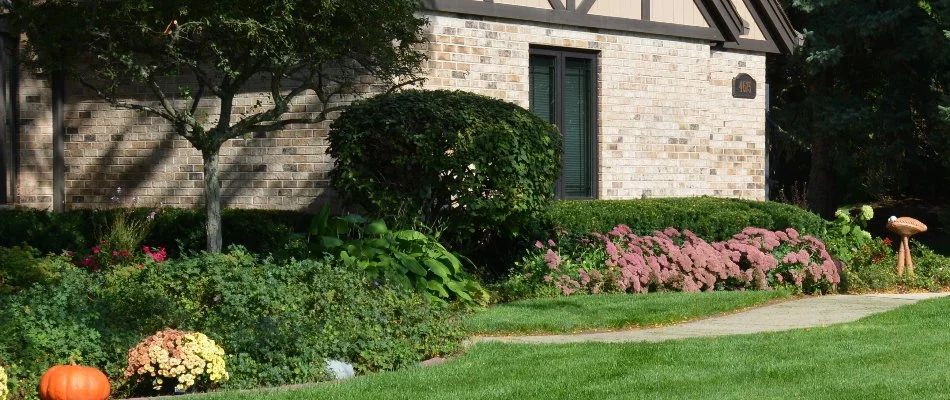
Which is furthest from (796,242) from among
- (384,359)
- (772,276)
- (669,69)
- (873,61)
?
(873,61)

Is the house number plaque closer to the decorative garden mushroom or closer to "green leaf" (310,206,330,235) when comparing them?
the decorative garden mushroom

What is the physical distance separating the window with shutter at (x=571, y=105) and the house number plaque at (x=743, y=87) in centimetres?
310

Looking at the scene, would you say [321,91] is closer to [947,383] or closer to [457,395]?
[457,395]

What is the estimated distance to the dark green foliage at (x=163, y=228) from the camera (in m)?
12.9

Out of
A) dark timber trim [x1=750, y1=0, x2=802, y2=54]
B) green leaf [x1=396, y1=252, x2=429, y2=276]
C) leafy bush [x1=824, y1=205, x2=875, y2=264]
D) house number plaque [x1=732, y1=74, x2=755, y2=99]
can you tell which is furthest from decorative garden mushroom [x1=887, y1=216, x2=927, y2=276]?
green leaf [x1=396, y1=252, x2=429, y2=276]

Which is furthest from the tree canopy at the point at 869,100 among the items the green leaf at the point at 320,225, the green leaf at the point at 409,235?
the green leaf at the point at 320,225

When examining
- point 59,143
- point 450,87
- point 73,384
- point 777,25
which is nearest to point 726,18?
point 777,25

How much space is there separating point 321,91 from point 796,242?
19.8 ft

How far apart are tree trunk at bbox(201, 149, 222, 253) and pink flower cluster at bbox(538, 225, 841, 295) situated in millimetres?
3437

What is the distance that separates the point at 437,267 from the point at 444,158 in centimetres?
147

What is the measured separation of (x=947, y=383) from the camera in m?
7.54

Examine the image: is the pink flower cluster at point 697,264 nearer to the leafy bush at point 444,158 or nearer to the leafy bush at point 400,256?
the leafy bush at point 444,158

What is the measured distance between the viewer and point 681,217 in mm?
15086

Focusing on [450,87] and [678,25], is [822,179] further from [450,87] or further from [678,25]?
[450,87]
